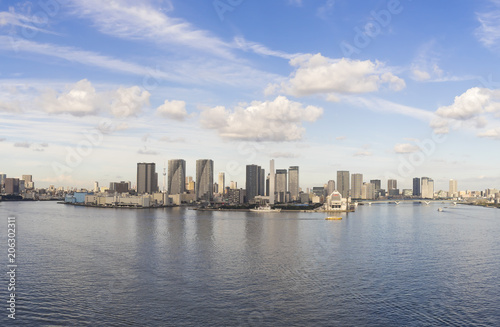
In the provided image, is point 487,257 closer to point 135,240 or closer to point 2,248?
point 135,240

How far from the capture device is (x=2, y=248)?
144 ft

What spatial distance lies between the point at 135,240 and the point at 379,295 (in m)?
34.8

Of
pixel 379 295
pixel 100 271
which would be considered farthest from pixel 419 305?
pixel 100 271

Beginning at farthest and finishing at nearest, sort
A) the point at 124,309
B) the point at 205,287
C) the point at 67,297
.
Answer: the point at 205,287
the point at 67,297
the point at 124,309

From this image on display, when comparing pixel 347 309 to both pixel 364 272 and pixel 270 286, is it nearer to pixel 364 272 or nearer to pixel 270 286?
pixel 270 286

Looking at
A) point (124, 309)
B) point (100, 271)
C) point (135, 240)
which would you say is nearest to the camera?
point (124, 309)

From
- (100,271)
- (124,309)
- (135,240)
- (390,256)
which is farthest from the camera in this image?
(135,240)

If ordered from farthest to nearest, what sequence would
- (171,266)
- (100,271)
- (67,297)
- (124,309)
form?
(171,266), (100,271), (67,297), (124,309)

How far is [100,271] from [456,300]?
26.6m

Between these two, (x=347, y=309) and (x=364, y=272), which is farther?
(x=364, y=272)

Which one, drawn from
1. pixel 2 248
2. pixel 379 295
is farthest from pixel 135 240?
pixel 379 295

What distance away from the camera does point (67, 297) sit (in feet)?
83.5

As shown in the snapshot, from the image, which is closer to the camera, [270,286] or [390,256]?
[270,286]

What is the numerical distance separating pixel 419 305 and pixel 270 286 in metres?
9.90
